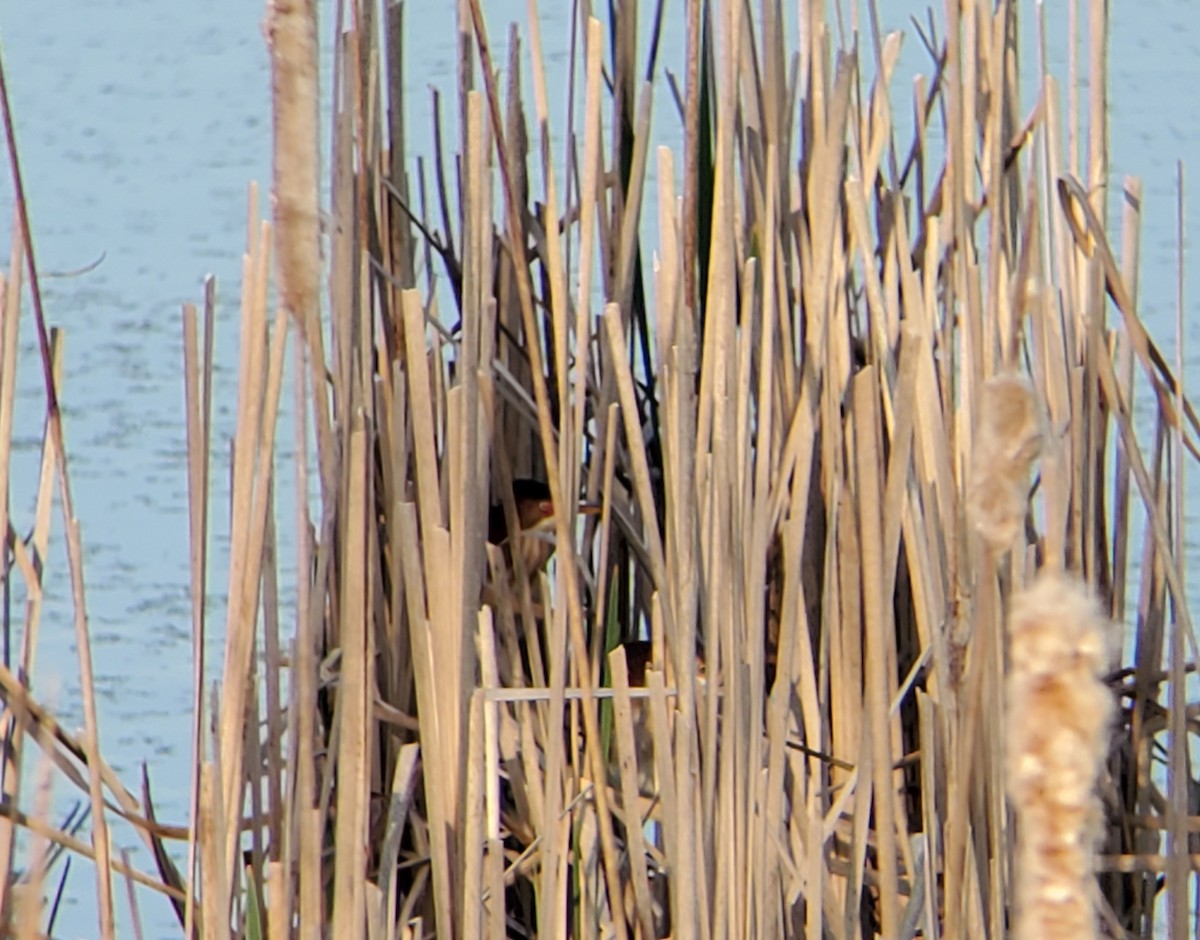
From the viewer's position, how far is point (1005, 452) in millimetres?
935

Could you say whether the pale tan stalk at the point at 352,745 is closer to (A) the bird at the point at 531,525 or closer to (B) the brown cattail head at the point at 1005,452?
(A) the bird at the point at 531,525

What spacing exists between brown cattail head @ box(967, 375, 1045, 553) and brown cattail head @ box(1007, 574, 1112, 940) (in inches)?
2.5

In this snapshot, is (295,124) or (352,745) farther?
(352,745)

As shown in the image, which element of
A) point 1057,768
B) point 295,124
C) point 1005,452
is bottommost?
point 1057,768

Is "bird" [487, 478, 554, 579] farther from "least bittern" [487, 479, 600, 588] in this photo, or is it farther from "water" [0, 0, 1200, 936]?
"water" [0, 0, 1200, 936]

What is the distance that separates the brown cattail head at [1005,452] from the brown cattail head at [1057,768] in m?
0.06

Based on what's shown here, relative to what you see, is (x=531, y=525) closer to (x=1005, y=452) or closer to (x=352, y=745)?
(x=352, y=745)

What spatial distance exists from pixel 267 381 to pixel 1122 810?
712mm

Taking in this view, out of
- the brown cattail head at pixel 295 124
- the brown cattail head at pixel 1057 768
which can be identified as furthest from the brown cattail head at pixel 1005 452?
the brown cattail head at pixel 295 124

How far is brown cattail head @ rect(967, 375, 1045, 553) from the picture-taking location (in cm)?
93

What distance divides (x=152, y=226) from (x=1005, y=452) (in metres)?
3.22

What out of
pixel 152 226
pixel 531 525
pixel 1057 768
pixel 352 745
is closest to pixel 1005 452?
pixel 1057 768

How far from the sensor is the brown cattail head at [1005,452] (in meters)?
0.93

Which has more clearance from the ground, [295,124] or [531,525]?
[295,124]
